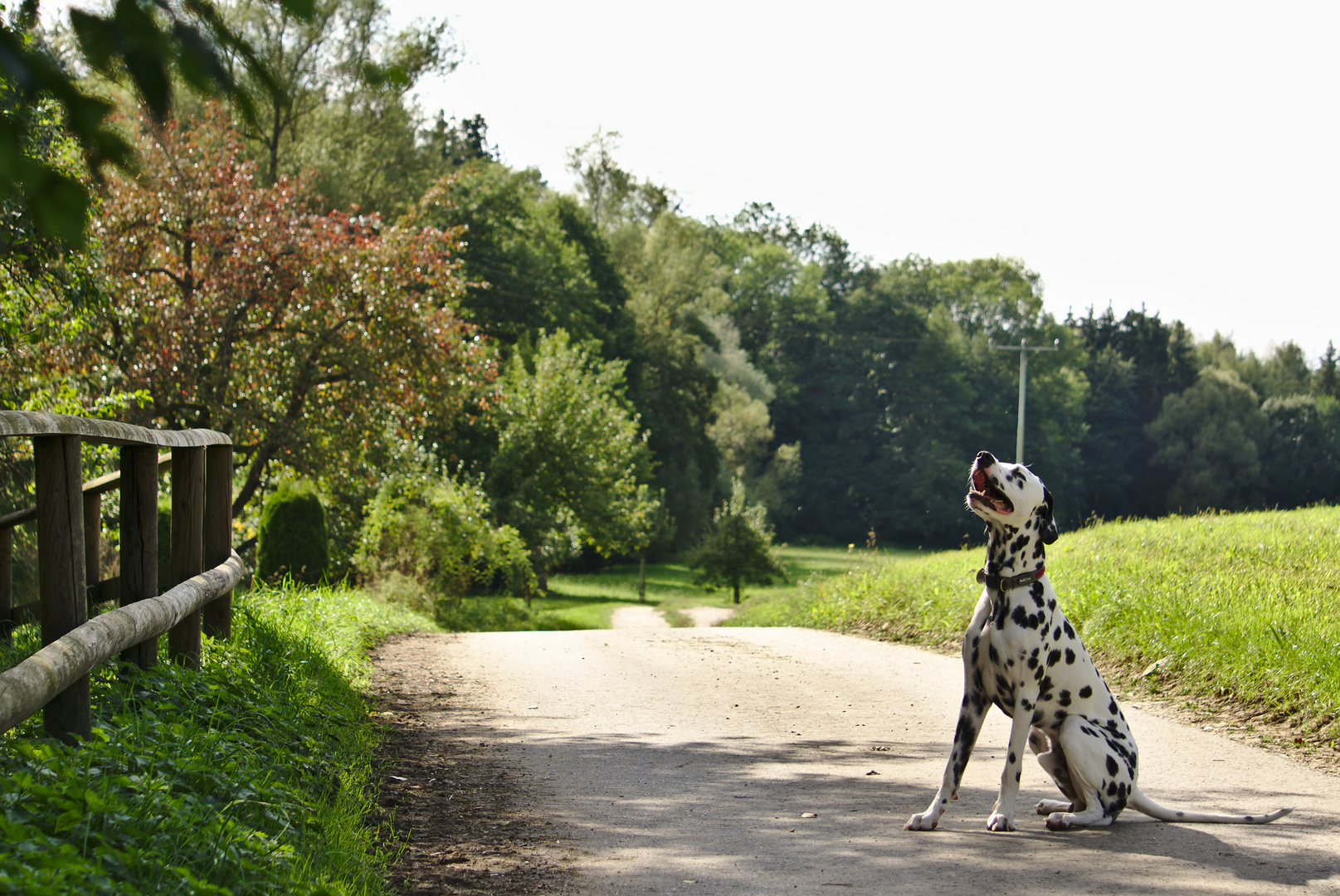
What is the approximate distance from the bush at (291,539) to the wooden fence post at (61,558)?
10.7m

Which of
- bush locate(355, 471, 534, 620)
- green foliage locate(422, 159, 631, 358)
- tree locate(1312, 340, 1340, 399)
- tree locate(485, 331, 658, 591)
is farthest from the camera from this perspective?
tree locate(1312, 340, 1340, 399)

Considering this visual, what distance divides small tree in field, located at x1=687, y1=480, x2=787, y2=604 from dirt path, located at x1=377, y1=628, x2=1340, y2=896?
19.1 m

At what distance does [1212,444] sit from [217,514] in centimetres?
6996

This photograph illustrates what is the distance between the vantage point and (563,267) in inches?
1623

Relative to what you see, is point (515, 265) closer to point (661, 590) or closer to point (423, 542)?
point (661, 590)

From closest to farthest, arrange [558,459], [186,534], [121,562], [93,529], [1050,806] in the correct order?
[1050,806] → [121,562] → [186,534] → [93,529] → [558,459]

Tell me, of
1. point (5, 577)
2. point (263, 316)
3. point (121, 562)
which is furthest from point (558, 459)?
point (121, 562)

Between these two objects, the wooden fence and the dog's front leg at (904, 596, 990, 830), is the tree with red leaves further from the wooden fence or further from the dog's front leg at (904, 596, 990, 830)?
the dog's front leg at (904, 596, 990, 830)

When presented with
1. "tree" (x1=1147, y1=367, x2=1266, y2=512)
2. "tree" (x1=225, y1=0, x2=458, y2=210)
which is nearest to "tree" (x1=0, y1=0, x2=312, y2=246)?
"tree" (x1=225, y1=0, x2=458, y2=210)

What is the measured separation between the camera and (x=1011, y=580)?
14.5 feet

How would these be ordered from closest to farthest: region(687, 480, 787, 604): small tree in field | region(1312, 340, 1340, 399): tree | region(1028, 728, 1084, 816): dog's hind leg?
Result: region(1028, 728, 1084, 816): dog's hind leg < region(687, 480, 787, 604): small tree in field < region(1312, 340, 1340, 399): tree

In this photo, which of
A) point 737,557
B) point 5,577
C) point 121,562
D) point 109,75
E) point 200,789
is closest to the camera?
point 109,75

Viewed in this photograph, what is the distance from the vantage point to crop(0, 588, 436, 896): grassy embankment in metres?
2.84

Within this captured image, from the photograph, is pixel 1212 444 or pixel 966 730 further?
pixel 1212 444
